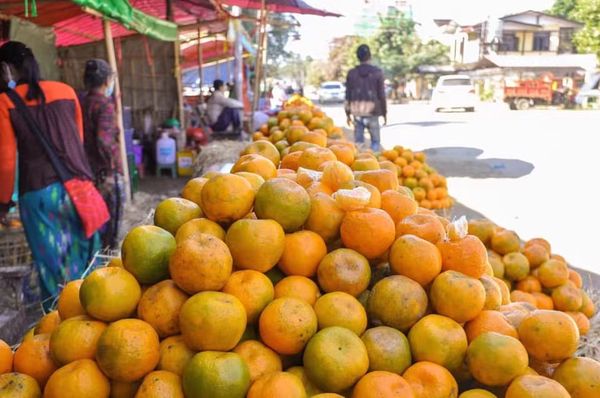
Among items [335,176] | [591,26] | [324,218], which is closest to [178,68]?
[335,176]

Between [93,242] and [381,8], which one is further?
[381,8]

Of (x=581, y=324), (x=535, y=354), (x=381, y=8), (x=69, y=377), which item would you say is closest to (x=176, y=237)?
(x=69, y=377)

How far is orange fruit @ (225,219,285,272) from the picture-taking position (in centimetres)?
147

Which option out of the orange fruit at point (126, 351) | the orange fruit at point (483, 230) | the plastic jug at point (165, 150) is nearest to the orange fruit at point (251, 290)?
the orange fruit at point (126, 351)

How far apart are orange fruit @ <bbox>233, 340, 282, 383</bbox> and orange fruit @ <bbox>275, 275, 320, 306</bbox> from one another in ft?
0.55

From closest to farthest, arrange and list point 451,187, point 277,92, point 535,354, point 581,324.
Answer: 1. point 535,354
2. point 581,324
3. point 451,187
4. point 277,92

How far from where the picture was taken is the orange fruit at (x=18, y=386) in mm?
1298

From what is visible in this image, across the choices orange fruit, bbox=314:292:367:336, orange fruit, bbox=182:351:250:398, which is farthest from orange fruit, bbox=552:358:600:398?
orange fruit, bbox=182:351:250:398

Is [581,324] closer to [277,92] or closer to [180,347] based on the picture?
[180,347]

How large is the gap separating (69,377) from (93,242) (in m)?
2.76

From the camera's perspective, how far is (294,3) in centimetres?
788

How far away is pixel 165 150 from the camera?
8992mm

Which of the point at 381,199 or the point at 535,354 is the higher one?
the point at 381,199

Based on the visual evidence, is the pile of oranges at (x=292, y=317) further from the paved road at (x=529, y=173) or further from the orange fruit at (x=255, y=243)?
the paved road at (x=529, y=173)
